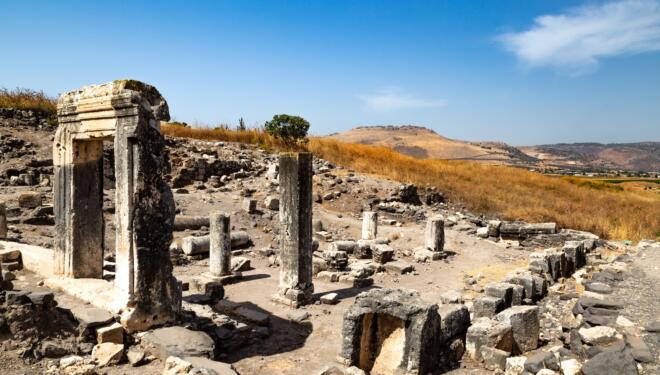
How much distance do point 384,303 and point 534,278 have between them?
529 centimetres

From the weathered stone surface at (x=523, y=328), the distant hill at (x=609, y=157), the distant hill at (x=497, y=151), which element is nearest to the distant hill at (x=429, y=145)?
the distant hill at (x=497, y=151)

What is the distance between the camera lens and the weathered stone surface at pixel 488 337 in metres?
6.83

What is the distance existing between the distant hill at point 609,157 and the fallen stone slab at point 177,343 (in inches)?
→ 4194

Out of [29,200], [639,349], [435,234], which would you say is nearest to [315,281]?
[435,234]

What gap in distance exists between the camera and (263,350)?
749 cm

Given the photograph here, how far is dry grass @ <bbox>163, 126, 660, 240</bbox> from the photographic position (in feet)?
69.4

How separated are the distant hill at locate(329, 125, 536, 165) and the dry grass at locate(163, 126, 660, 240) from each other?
44.8 meters

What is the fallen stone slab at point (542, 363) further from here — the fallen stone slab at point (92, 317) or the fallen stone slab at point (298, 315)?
the fallen stone slab at point (92, 317)

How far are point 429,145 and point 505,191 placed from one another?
65454mm

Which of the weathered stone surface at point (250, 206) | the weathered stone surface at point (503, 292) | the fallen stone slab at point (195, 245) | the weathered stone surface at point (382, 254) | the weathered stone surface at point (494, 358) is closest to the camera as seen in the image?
the weathered stone surface at point (494, 358)

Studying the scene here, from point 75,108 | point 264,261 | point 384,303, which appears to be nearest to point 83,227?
point 75,108

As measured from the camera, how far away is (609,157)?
420ft

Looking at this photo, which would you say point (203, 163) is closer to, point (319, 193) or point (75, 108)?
point (319, 193)


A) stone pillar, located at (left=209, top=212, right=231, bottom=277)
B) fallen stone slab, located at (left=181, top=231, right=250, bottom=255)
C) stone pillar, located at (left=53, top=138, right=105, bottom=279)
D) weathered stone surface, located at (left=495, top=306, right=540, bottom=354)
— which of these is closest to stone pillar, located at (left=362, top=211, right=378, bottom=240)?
fallen stone slab, located at (left=181, top=231, right=250, bottom=255)
